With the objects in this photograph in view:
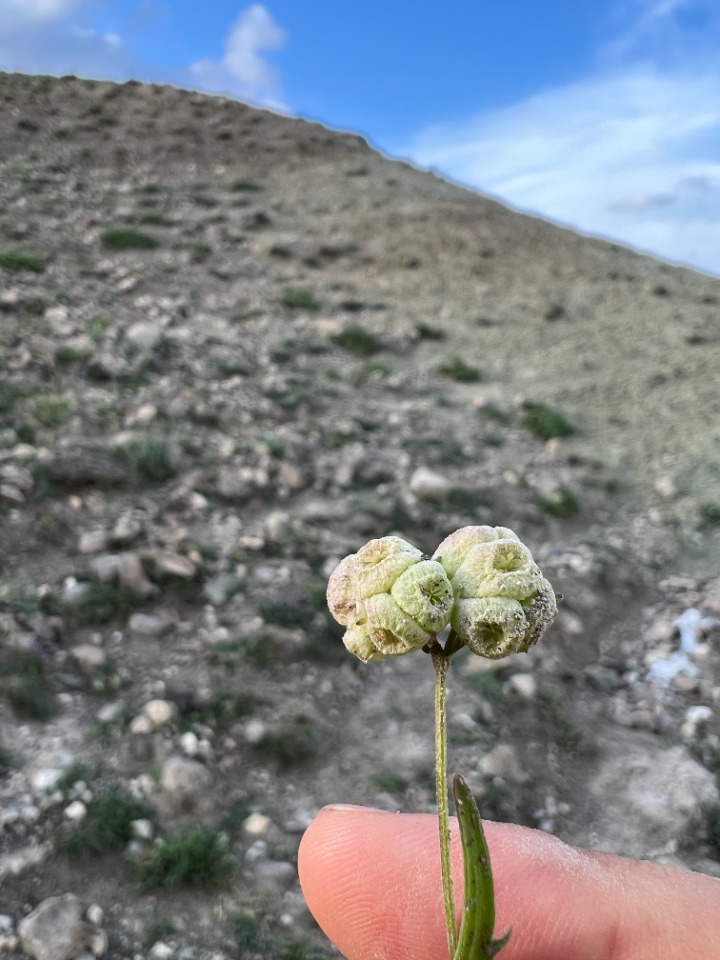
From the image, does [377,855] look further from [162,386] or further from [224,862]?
[162,386]

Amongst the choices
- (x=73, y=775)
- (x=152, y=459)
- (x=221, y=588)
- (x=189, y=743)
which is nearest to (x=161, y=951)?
(x=73, y=775)

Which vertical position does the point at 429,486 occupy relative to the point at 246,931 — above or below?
above

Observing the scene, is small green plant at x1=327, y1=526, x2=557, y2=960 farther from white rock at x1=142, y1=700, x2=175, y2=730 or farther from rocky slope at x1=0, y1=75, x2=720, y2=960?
white rock at x1=142, y1=700, x2=175, y2=730

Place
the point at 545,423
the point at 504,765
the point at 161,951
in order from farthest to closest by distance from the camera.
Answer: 1. the point at 545,423
2. the point at 504,765
3. the point at 161,951

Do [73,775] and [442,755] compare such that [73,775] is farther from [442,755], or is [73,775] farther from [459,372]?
[459,372]

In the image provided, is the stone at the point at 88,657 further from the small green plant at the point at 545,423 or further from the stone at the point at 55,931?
the small green plant at the point at 545,423

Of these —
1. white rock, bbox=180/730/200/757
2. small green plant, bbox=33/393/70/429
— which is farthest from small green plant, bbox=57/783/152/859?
small green plant, bbox=33/393/70/429

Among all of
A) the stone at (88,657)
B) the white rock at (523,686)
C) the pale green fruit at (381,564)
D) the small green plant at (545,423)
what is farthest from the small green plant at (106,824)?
the small green plant at (545,423)
